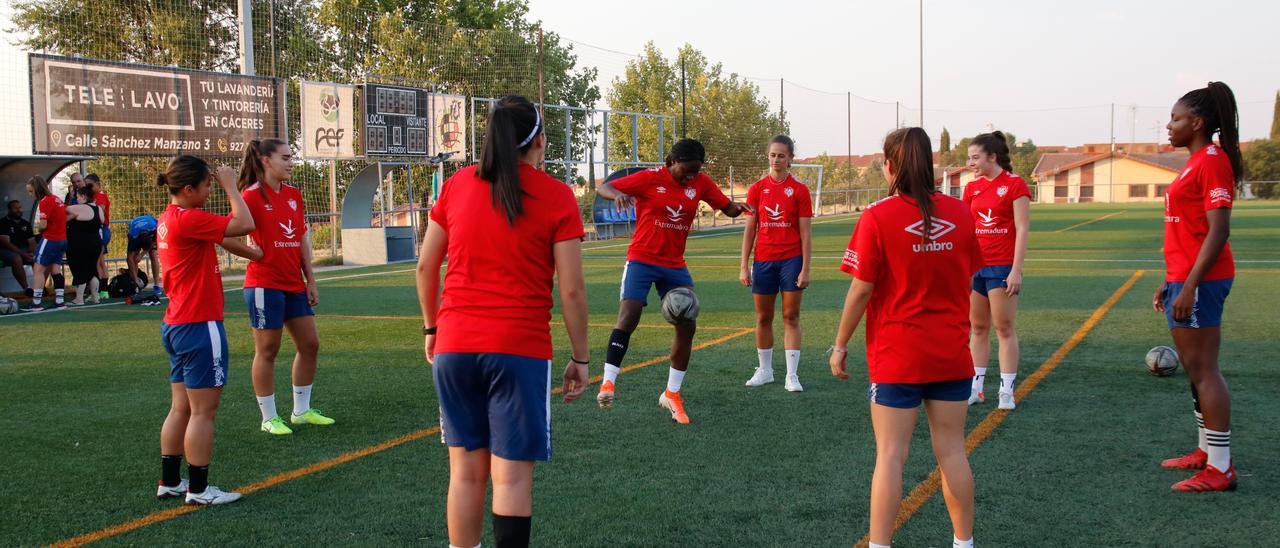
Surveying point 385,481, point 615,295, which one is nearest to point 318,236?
point 615,295

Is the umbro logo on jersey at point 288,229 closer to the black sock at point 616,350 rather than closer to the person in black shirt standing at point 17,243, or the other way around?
the black sock at point 616,350

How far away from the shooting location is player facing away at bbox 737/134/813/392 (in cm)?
804

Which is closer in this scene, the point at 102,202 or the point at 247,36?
the point at 102,202

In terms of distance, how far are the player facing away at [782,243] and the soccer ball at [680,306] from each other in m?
0.90

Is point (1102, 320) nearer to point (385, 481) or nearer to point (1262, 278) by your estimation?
point (1262, 278)

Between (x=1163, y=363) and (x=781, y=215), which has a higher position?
Result: (x=781, y=215)

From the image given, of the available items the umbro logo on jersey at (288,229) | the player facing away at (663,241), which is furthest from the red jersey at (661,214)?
the umbro logo on jersey at (288,229)

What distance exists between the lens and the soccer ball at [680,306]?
7215mm

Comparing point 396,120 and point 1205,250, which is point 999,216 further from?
point 396,120

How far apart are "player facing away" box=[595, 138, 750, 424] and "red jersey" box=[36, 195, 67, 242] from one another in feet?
39.6

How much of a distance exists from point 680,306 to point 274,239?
2825mm

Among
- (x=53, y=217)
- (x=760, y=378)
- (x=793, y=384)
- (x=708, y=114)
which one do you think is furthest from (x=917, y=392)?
(x=708, y=114)

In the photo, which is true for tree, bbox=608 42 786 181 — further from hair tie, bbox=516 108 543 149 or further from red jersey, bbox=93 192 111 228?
hair tie, bbox=516 108 543 149

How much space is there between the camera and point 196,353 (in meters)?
5.13
